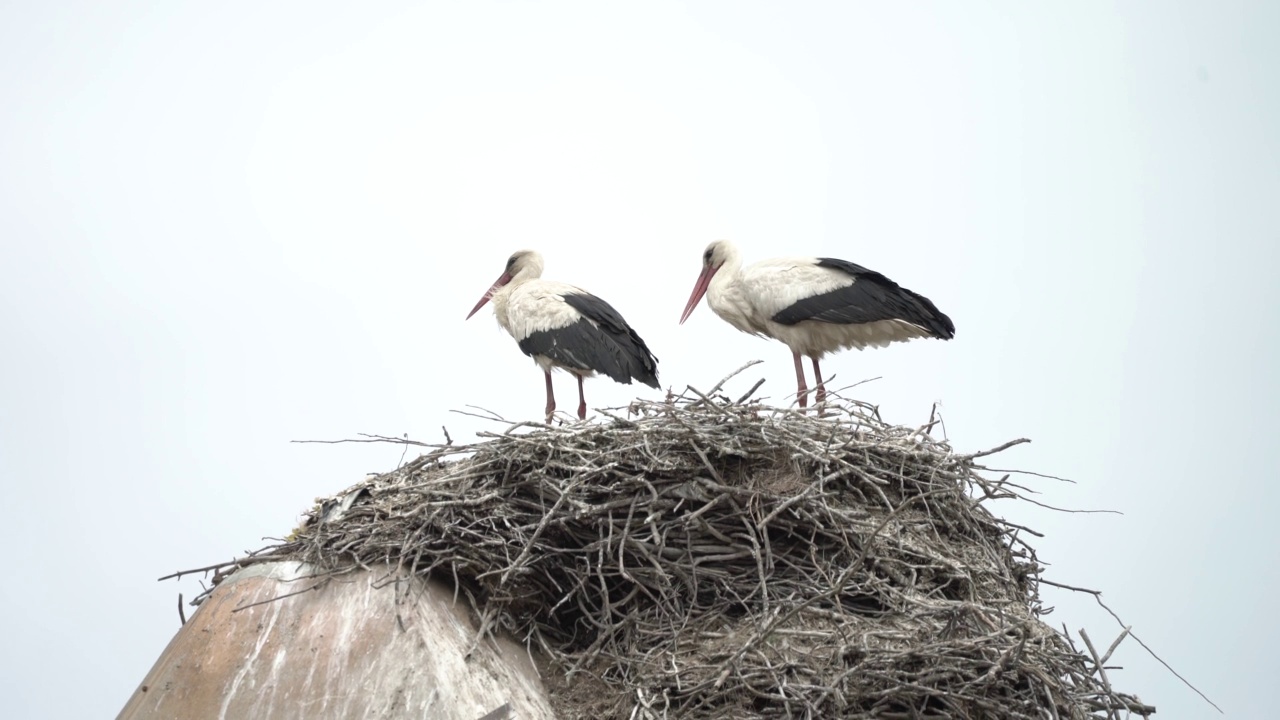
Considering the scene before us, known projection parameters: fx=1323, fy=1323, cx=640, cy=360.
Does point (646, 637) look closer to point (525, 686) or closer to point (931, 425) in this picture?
point (525, 686)

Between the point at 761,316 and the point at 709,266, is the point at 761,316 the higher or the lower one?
the lower one

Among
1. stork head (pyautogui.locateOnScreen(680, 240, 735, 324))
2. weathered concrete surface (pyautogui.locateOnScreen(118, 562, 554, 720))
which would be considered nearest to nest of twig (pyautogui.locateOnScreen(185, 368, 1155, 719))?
weathered concrete surface (pyautogui.locateOnScreen(118, 562, 554, 720))

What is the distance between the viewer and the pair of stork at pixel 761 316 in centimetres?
798

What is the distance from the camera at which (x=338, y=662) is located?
18.4 feet

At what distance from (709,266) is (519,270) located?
4.91 feet

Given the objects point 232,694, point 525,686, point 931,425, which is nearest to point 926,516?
point 931,425

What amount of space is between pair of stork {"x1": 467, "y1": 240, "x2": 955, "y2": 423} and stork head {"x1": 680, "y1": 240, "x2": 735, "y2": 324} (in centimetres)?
1

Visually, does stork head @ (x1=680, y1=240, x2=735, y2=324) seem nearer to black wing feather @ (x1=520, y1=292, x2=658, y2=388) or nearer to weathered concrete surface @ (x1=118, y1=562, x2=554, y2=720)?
black wing feather @ (x1=520, y1=292, x2=658, y2=388)

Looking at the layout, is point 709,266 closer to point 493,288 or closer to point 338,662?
point 493,288

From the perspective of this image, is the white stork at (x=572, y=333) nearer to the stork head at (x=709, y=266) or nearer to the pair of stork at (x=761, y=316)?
the pair of stork at (x=761, y=316)

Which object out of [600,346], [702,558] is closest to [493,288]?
[600,346]

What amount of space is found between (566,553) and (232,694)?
153cm

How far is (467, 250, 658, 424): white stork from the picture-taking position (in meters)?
8.07

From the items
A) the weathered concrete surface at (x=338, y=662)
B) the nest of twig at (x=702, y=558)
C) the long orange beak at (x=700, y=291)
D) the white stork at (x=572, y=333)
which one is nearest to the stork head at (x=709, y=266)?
the long orange beak at (x=700, y=291)
